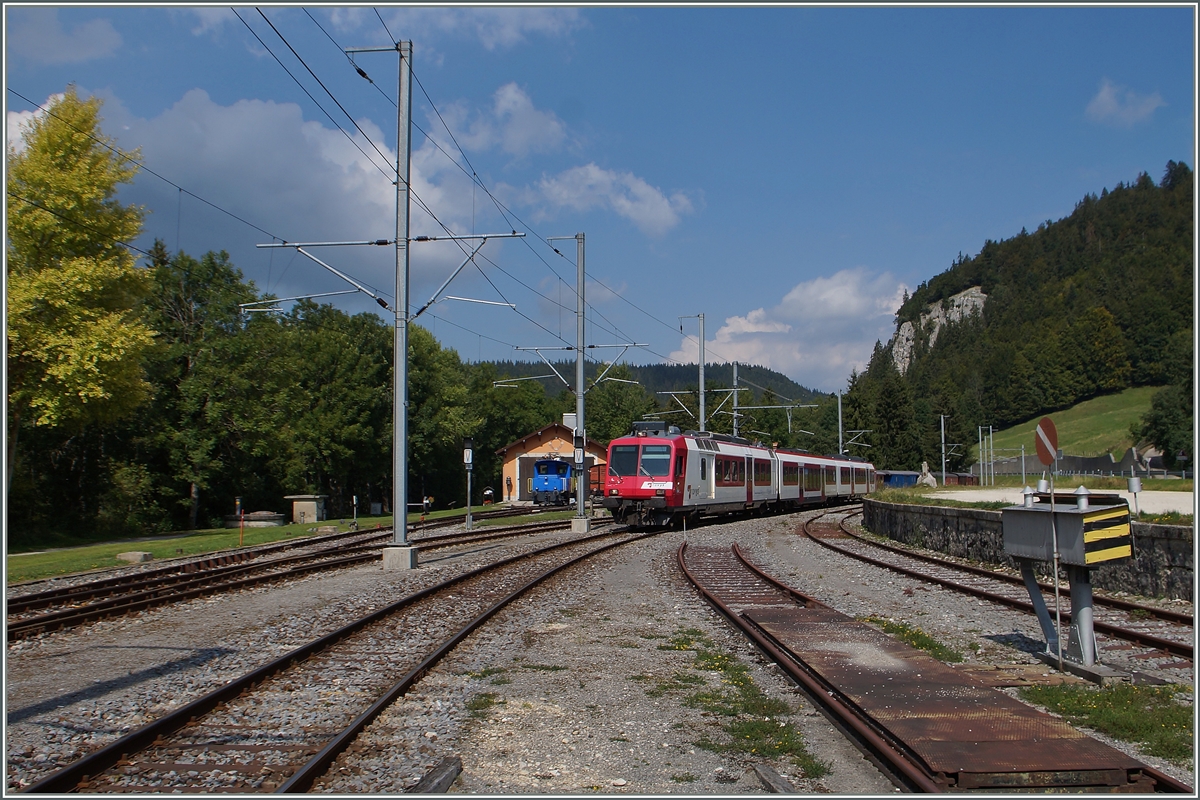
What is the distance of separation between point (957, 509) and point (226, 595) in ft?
47.8

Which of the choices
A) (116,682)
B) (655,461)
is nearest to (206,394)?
(655,461)

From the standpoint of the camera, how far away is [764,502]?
37062 mm

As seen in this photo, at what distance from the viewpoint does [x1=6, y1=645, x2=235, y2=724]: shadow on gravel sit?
660cm

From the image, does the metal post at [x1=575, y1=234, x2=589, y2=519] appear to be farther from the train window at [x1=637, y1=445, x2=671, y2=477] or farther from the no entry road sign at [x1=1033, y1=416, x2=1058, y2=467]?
the no entry road sign at [x1=1033, y1=416, x2=1058, y2=467]

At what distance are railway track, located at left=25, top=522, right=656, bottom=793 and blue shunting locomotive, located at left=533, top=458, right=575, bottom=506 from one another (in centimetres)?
→ 4051

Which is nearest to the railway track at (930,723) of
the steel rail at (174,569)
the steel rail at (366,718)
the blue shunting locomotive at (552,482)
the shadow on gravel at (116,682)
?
the steel rail at (366,718)

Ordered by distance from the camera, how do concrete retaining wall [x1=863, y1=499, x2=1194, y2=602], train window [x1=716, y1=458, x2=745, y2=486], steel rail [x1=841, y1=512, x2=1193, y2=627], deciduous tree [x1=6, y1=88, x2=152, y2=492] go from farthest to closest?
train window [x1=716, y1=458, x2=745, y2=486] → deciduous tree [x1=6, y1=88, x2=152, y2=492] → concrete retaining wall [x1=863, y1=499, x2=1194, y2=602] → steel rail [x1=841, y1=512, x2=1193, y2=627]

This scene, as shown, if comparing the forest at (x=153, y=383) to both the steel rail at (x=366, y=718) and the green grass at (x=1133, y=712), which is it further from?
the green grass at (x=1133, y=712)

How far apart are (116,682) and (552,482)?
44907mm

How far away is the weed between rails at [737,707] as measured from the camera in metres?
5.58

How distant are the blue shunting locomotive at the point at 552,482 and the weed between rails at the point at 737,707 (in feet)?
139

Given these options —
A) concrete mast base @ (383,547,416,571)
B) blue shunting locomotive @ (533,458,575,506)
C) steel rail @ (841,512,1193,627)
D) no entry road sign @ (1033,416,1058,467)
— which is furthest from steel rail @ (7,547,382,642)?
blue shunting locomotive @ (533,458,575,506)

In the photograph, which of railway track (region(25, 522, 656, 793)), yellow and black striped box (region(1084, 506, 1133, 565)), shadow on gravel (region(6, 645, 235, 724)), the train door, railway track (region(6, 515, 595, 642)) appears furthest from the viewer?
the train door

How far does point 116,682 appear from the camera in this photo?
24.9 feet
